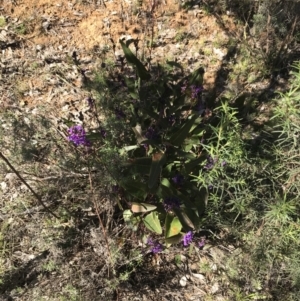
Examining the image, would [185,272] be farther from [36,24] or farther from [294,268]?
[36,24]

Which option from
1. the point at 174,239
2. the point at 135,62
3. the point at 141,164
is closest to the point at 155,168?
the point at 141,164

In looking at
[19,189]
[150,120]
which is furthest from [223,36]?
[19,189]

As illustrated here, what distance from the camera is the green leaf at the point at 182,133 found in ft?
8.22

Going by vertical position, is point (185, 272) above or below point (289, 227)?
below

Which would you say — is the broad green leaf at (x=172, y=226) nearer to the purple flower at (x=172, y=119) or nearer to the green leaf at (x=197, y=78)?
the purple flower at (x=172, y=119)

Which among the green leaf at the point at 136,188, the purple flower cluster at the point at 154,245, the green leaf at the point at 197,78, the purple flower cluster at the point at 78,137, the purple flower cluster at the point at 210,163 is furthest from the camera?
the green leaf at the point at 197,78

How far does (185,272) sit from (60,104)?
1.92 meters

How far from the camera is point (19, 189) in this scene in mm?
3346

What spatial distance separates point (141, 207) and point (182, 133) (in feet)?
1.84

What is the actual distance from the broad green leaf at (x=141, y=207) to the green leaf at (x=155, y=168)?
0.34m

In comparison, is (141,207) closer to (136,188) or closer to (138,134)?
(136,188)

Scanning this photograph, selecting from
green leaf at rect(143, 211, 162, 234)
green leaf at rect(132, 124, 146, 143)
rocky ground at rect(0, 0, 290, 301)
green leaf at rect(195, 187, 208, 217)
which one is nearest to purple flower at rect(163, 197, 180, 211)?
green leaf at rect(195, 187, 208, 217)

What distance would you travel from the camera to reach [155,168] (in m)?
2.34

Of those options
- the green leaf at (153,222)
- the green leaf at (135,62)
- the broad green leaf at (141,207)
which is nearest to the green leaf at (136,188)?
the broad green leaf at (141,207)
